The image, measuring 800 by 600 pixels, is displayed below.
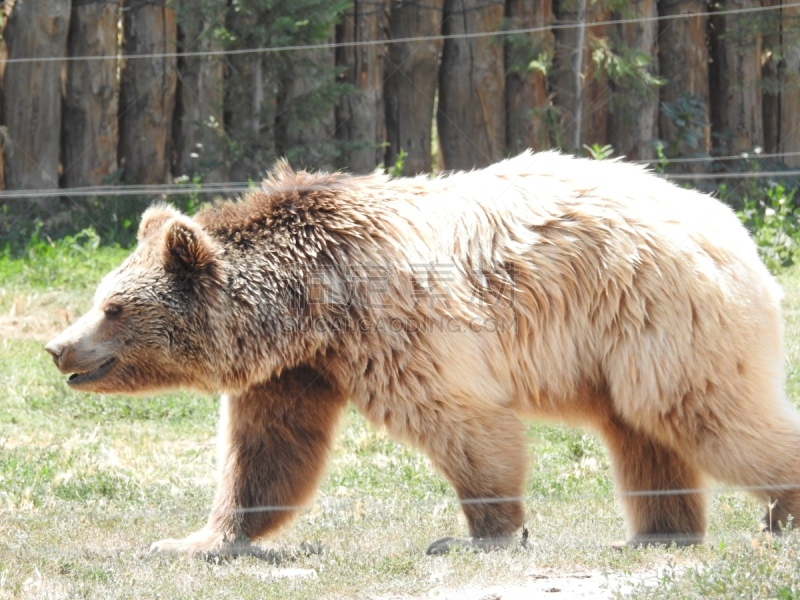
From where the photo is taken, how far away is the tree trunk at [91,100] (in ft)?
34.6

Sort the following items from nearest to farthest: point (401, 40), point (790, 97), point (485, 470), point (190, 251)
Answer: point (485, 470), point (190, 251), point (401, 40), point (790, 97)

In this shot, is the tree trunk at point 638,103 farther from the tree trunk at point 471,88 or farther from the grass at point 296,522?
the grass at point 296,522

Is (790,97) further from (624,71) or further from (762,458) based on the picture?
(762,458)

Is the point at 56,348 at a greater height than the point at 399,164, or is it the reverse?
the point at 399,164

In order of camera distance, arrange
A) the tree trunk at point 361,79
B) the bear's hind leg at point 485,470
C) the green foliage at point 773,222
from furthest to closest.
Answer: the tree trunk at point 361,79
the green foliage at point 773,222
the bear's hind leg at point 485,470

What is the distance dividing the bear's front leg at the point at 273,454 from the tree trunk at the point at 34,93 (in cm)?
608

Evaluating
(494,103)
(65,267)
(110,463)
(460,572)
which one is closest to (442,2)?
(494,103)

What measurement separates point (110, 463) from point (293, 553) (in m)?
2.00

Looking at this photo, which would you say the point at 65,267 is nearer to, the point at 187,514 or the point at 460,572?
the point at 187,514

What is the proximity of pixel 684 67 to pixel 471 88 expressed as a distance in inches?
83.9

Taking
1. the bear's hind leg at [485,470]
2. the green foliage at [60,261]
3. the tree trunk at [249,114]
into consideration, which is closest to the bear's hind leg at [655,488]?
the bear's hind leg at [485,470]

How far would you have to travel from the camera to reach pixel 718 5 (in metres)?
11.3

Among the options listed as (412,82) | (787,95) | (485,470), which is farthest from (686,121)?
(485,470)

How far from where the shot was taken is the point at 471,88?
1120 centimetres
